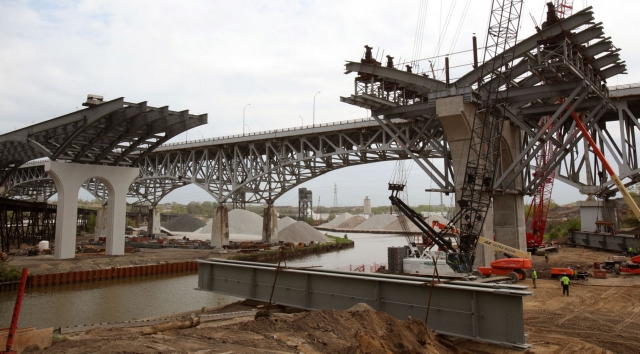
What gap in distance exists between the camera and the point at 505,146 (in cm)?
2994

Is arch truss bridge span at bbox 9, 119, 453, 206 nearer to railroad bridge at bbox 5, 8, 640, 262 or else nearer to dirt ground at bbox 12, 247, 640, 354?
railroad bridge at bbox 5, 8, 640, 262

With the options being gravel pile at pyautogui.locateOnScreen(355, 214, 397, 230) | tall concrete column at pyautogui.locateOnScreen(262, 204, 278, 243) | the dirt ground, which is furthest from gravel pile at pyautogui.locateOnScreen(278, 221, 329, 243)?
gravel pile at pyautogui.locateOnScreen(355, 214, 397, 230)

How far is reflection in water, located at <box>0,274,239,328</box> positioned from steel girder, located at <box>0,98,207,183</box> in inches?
443

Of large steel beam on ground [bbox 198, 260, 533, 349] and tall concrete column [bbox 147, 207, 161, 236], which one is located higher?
tall concrete column [bbox 147, 207, 161, 236]

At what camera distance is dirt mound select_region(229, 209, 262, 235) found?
275 feet

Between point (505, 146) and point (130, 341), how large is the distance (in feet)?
88.5

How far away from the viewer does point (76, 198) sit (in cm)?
3762

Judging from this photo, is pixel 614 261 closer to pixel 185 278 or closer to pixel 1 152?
pixel 185 278

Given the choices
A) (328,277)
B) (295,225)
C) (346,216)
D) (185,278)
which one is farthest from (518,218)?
(346,216)

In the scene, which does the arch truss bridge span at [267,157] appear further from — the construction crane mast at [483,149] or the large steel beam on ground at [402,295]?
the large steel beam on ground at [402,295]

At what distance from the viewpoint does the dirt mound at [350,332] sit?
27.4ft

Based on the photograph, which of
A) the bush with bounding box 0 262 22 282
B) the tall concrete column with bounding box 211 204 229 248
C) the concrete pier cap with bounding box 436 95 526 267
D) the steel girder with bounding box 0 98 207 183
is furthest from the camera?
the tall concrete column with bounding box 211 204 229 248

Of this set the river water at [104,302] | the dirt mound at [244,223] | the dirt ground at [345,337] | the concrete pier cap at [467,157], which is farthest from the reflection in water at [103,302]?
the dirt mound at [244,223]

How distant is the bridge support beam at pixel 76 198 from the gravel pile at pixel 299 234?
31001 millimetres
